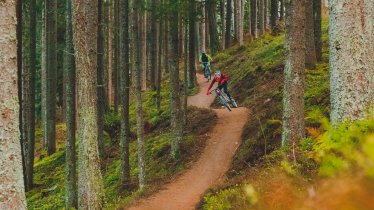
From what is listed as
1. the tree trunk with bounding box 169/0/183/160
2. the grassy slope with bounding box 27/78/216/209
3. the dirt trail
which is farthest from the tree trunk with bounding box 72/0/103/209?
the tree trunk with bounding box 169/0/183/160

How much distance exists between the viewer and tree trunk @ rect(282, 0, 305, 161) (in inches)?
391

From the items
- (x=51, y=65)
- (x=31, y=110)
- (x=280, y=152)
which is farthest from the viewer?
(x=51, y=65)

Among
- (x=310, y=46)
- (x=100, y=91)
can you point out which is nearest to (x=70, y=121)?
(x=100, y=91)

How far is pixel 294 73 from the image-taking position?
10016 millimetres

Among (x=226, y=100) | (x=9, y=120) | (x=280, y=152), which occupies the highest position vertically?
(x=9, y=120)

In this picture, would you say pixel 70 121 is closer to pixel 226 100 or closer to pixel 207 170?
pixel 207 170

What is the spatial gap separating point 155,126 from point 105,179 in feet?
15.4

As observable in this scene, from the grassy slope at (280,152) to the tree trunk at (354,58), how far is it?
2.00 ft

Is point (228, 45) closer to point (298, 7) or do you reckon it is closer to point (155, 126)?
point (155, 126)

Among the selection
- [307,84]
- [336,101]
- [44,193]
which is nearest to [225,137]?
[307,84]

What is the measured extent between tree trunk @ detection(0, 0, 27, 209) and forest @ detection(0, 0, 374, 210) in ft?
0.04

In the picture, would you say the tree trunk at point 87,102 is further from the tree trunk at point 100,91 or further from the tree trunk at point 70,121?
the tree trunk at point 100,91

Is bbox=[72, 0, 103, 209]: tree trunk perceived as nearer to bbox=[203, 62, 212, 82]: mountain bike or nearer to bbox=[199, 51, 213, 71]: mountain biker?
bbox=[199, 51, 213, 71]: mountain biker

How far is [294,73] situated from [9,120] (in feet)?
21.4
